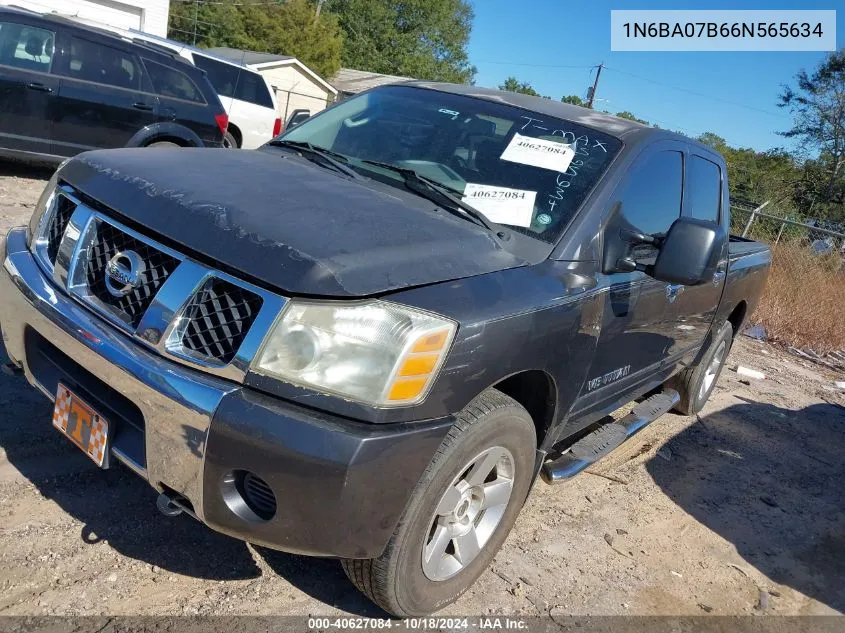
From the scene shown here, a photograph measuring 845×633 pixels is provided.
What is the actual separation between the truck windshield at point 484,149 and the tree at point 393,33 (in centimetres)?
5470

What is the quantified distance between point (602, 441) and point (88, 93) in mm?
7125

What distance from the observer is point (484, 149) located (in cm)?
329

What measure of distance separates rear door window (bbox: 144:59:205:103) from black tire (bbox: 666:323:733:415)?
22.1ft

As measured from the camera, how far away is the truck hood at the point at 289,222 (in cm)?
214

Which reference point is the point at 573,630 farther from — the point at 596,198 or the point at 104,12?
the point at 104,12

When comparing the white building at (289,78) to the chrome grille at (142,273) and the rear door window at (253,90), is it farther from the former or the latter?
the chrome grille at (142,273)

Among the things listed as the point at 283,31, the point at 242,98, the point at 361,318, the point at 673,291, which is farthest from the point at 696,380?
the point at 283,31

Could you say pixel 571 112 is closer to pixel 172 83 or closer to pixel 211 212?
pixel 211 212

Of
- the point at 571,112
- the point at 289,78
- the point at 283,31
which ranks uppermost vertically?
the point at 283,31

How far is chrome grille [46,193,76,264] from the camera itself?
2.70m

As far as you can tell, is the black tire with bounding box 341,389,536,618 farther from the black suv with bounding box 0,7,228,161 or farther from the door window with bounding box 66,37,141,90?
the door window with bounding box 66,37,141,90

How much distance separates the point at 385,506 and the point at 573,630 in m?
1.17

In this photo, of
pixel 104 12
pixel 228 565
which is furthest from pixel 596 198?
pixel 104 12

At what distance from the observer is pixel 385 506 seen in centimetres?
214
